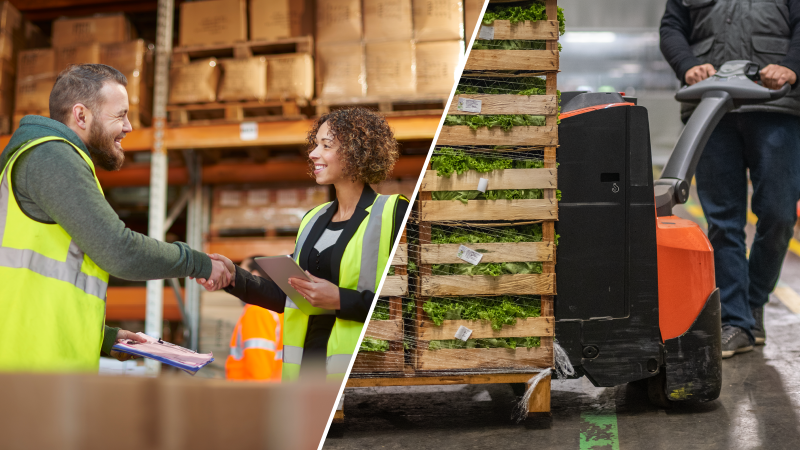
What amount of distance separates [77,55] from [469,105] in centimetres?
380

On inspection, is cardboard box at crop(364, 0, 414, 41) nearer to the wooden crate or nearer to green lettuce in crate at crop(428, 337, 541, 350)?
the wooden crate

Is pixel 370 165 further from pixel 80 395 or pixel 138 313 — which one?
pixel 138 313

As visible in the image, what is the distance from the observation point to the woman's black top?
166 cm

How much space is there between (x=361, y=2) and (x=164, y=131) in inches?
71.7

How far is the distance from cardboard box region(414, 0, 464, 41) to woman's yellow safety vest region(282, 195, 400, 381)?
2.79m

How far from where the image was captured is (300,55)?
174 inches

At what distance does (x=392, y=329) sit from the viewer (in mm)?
2363

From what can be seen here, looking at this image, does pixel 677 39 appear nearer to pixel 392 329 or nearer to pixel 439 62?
pixel 439 62

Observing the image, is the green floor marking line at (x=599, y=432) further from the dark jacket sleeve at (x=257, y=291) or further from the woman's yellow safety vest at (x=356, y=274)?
the dark jacket sleeve at (x=257, y=291)

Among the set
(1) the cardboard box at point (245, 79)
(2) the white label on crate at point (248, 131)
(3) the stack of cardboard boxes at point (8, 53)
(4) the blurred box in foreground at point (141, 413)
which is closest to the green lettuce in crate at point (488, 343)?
(4) the blurred box in foreground at point (141, 413)

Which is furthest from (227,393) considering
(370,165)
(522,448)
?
(522,448)

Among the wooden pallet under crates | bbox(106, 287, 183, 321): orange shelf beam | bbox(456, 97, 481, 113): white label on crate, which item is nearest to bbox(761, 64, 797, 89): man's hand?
the wooden pallet under crates

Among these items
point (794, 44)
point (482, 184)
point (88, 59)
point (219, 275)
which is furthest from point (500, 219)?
point (88, 59)

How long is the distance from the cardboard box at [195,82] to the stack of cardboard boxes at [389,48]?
0.86 meters
